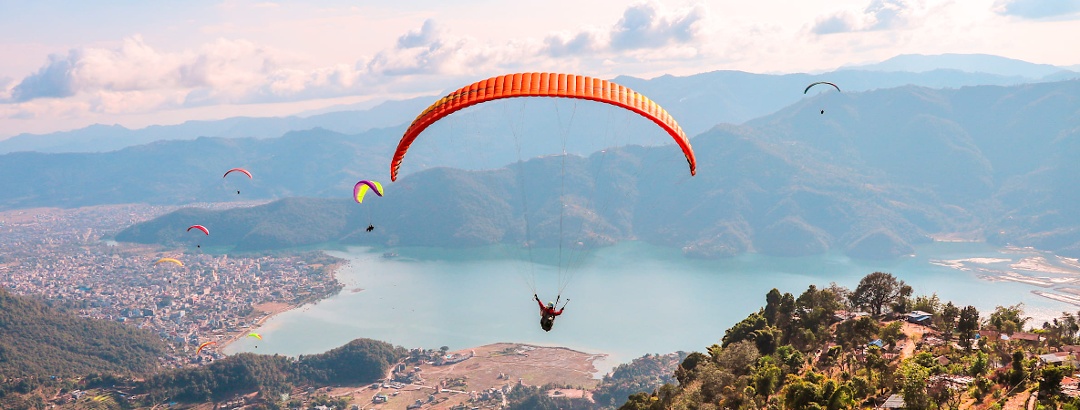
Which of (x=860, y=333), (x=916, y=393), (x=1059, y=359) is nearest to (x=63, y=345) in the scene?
(x=860, y=333)

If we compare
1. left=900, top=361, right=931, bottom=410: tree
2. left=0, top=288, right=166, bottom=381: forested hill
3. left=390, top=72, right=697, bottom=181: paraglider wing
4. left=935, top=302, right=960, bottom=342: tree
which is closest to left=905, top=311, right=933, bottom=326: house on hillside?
left=935, top=302, right=960, bottom=342: tree

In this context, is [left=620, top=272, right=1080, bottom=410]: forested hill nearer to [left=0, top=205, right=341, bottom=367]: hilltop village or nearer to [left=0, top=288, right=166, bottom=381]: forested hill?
[left=0, top=288, right=166, bottom=381]: forested hill

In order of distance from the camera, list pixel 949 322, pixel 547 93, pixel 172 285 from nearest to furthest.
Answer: pixel 547 93, pixel 949 322, pixel 172 285

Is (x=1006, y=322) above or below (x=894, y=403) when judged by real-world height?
above

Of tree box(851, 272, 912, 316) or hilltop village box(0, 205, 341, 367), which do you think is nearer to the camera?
tree box(851, 272, 912, 316)

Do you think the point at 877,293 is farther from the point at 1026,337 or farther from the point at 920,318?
the point at 1026,337

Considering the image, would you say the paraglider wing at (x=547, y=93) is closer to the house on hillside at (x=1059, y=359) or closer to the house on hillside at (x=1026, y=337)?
the house on hillside at (x=1059, y=359)
